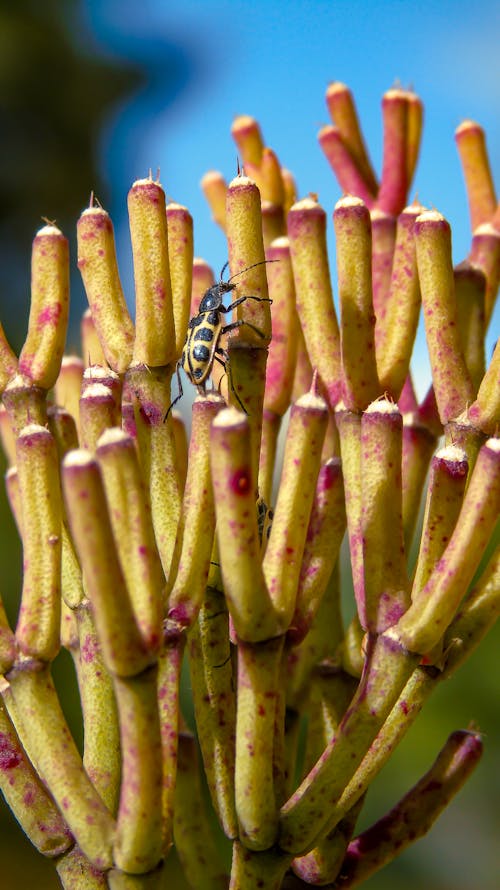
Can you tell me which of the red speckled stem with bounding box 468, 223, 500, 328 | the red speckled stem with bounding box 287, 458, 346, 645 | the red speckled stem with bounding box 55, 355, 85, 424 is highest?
the red speckled stem with bounding box 468, 223, 500, 328

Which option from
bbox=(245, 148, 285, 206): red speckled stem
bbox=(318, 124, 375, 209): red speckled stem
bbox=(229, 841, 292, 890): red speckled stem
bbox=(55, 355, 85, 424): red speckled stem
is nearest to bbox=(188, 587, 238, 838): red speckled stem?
bbox=(229, 841, 292, 890): red speckled stem

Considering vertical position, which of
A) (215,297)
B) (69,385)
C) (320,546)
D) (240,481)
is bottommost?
(320,546)

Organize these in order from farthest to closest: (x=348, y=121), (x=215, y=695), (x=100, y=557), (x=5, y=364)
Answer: (x=348, y=121) < (x=5, y=364) < (x=215, y=695) < (x=100, y=557)

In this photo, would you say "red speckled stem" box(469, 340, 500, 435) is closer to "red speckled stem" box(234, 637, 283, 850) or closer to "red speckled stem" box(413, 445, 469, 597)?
"red speckled stem" box(413, 445, 469, 597)

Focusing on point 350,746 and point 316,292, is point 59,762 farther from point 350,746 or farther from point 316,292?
point 316,292

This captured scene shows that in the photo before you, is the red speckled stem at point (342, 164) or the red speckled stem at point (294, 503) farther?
the red speckled stem at point (342, 164)

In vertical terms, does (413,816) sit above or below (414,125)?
below

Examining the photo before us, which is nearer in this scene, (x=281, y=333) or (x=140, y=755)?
(x=140, y=755)

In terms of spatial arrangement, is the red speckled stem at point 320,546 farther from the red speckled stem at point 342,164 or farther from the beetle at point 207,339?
the red speckled stem at point 342,164

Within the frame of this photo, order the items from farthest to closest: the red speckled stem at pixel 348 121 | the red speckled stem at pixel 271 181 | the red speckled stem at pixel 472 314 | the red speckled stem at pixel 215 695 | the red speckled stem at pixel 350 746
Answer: the red speckled stem at pixel 348 121
the red speckled stem at pixel 271 181
the red speckled stem at pixel 472 314
the red speckled stem at pixel 215 695
the red speckled stem at pixel 350 746

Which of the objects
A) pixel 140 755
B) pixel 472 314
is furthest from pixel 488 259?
pixel 140 755

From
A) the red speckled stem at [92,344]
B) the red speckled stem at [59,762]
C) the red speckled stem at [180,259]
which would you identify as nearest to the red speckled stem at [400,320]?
the red speckled stem at [180,259]
